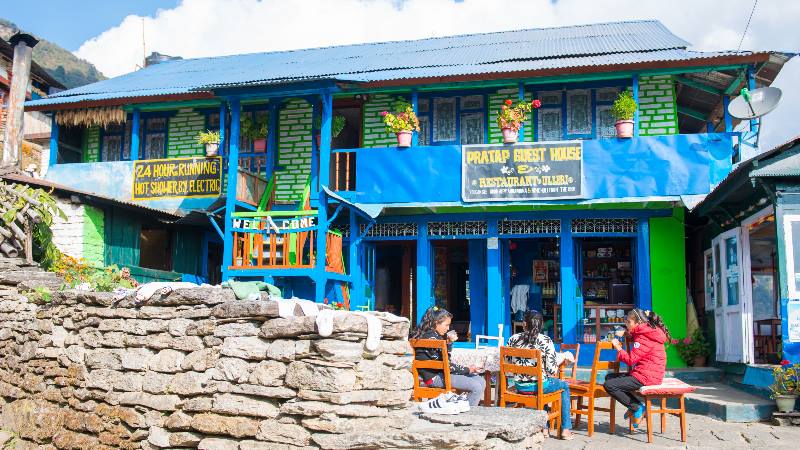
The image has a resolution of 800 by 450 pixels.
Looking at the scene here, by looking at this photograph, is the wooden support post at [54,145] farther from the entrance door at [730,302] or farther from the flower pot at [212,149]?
the entrance door at [730,302]

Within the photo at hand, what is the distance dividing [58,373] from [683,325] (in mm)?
9671

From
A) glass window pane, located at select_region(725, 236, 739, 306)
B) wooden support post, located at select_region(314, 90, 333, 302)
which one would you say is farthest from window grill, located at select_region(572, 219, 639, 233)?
wooden support post, located at select_region(314, 90, 333, 302)

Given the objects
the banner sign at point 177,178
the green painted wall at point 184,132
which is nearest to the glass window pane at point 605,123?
the banner sign at point 177,178

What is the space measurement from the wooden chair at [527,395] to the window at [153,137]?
1097cm

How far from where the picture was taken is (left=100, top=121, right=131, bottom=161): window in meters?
16.4

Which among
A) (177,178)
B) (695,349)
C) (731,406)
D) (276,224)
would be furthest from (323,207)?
(731,406)

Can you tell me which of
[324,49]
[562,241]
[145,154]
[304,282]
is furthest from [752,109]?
[145,154]

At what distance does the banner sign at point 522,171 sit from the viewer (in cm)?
1232

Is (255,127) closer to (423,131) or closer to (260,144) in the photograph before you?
(260,144)

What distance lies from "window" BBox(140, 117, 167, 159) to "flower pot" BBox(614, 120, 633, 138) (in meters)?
9.38

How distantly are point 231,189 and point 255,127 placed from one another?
2493 mm

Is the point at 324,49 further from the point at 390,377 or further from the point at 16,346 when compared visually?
the point at 390,377

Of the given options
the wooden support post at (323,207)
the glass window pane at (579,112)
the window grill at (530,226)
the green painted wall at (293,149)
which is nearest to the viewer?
the wooden support post at (323,207)

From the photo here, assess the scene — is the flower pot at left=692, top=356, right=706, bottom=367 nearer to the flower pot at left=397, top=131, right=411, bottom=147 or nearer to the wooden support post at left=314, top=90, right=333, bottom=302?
the flower pot at left=397, top=131, right=411, bottom=147
